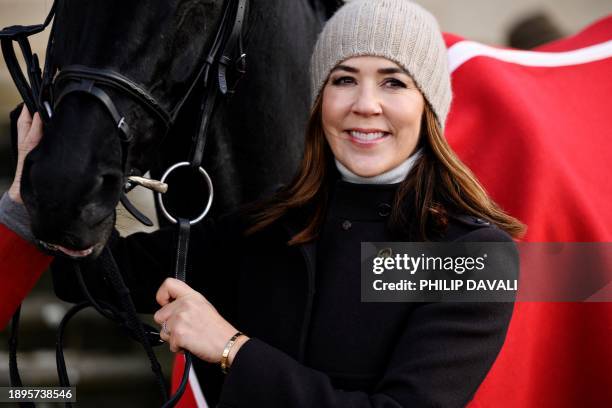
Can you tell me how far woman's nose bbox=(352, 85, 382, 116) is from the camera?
120cm

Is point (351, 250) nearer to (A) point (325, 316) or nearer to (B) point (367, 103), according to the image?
(A) point (325, 316)

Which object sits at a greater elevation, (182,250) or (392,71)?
(392,71)

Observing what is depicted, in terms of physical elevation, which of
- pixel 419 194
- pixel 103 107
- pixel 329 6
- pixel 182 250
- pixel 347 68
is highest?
pixel 329 6

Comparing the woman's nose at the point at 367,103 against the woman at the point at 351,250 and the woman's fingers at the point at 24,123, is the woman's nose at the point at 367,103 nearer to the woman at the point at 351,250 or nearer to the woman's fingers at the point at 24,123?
the woman at the point at 351,250

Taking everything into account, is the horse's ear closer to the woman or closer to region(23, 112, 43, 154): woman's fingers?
the woman

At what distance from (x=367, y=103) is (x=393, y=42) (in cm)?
12

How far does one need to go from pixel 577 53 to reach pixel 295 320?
4.12 ft

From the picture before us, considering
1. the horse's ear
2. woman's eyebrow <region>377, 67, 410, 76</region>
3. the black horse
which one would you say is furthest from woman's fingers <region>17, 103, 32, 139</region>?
the horse's ear

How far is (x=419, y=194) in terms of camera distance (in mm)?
1212

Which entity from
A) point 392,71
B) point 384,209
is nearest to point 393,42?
point 392,71

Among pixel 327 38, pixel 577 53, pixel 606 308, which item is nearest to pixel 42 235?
pixel 327 38

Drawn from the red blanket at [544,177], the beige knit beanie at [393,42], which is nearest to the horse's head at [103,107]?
the beige knit beanie at [393,42]

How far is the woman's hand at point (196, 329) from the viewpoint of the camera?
1093 mm

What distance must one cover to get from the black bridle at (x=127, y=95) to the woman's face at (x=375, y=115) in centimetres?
21
